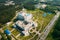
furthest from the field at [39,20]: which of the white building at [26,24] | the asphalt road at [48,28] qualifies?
the white building at [26,24]

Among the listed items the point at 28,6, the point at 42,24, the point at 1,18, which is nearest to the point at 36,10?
the point at 28,6

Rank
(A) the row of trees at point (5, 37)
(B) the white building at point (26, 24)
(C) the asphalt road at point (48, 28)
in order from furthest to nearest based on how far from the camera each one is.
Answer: (B) the white building at point (26, 24)
(C) the asphalt road at point (48, 28)
(A) the row of trees at point (5, 37)

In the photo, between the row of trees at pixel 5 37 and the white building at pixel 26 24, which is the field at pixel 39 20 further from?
the row of trees at pixel 5 37

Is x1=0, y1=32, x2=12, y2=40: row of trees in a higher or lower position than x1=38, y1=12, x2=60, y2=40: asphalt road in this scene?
higher

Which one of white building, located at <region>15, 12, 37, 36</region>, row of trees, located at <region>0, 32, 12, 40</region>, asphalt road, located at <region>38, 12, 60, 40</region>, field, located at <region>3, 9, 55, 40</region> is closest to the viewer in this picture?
row of trees, located at <region>0, 32, 12, 40</region>

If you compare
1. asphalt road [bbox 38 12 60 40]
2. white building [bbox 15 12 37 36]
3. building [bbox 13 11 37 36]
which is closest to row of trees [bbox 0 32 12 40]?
building [bbox 13 11 37 36]

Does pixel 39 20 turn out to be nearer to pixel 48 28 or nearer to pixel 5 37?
pixel 48 28

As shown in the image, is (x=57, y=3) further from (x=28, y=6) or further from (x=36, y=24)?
(x=36, y=24)

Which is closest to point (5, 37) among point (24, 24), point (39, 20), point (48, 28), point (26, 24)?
point (24, 24)

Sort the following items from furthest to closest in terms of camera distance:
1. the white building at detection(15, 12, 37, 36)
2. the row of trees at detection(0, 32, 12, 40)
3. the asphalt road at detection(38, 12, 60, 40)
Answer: the white building at detection(15, 12, 37, 36), the asphalt road at detection(38, 12, 60, 40), the row of trees at detection(0, 32, 12, 40)

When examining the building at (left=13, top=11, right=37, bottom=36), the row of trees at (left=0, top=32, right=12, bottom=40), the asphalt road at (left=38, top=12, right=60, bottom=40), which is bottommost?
the asphalt road at (left=38, top=12, right=60, bottom=40)

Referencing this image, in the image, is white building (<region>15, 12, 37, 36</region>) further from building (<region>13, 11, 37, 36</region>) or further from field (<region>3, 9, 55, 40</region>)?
field (<region>3, 9, 55, 40</region>)
